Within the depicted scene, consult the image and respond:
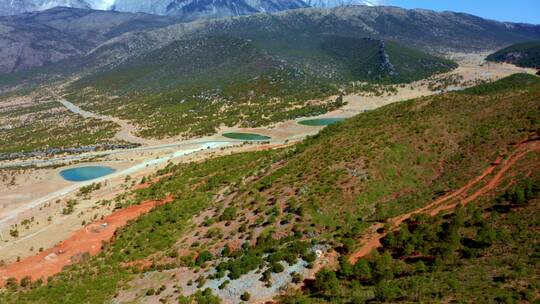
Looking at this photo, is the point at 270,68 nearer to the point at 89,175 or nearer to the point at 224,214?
the point at 89,175

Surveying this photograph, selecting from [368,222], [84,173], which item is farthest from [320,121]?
[368,222]

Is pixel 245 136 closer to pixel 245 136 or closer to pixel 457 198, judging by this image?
pixel 245 136

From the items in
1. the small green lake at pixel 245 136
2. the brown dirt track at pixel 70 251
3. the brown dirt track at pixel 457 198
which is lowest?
the brown dirt track at pixel 70 251

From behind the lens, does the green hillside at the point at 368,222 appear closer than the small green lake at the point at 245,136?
Yes

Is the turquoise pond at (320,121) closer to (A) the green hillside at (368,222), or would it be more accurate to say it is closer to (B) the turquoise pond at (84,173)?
(B) the turquoise pond at (84,173)

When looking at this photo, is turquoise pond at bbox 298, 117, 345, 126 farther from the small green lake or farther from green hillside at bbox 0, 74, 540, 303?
green hillside at bbox 0, 74, 540, 303

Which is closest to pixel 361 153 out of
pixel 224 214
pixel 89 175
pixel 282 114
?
pixel 224 214

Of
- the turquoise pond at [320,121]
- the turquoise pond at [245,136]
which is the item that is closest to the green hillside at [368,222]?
the turquoise pond at [245,136]

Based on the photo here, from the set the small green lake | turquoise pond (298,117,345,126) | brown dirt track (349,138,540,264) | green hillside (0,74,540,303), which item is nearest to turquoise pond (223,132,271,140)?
the small green lake
